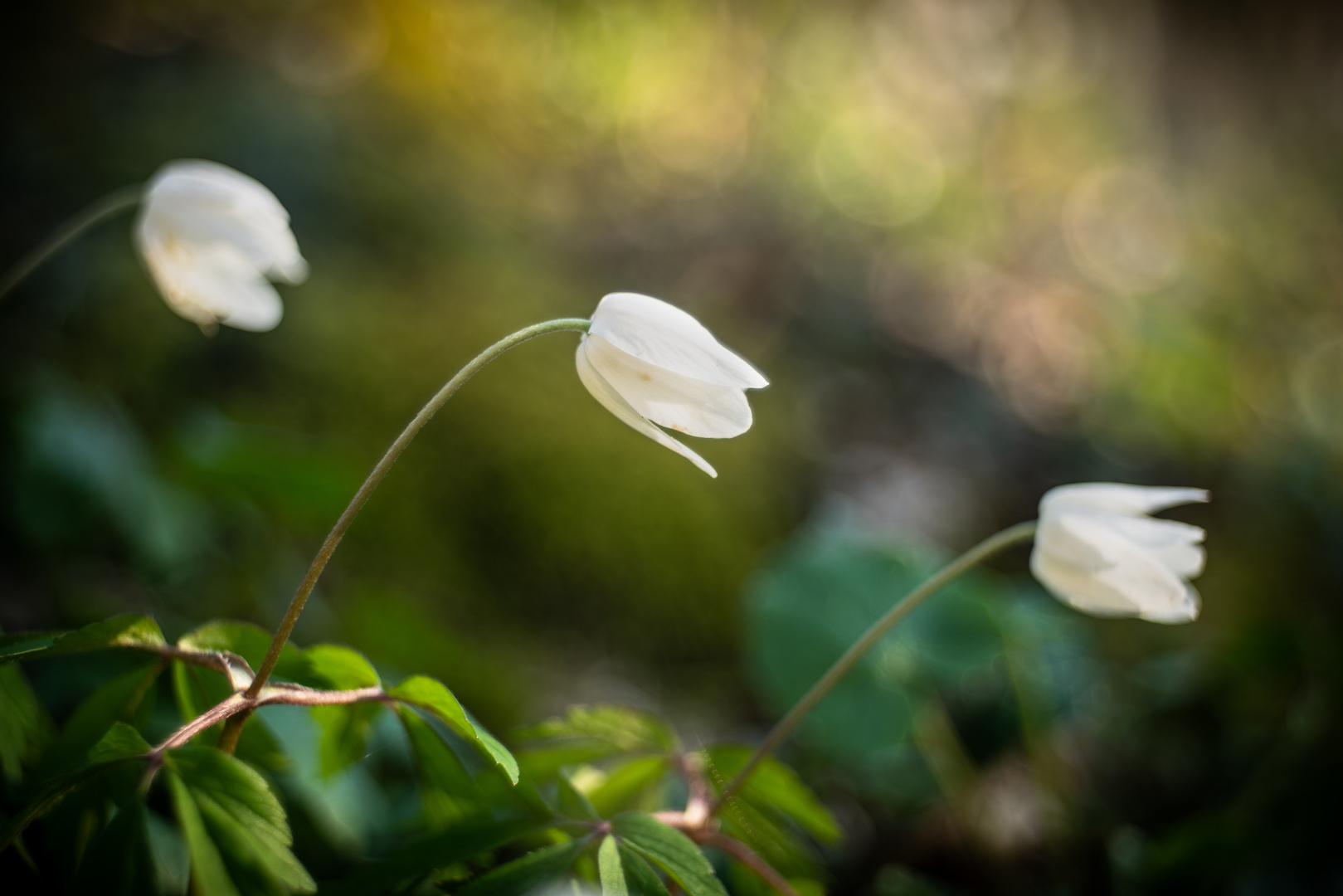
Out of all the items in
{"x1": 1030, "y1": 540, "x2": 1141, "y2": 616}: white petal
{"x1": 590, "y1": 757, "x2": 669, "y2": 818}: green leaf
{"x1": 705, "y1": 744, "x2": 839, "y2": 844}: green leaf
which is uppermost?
{"x1": 1030, "y1": 540, "x2": 1141, "y2": 616}: white petal

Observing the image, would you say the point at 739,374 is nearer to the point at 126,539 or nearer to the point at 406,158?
the point at 126,539

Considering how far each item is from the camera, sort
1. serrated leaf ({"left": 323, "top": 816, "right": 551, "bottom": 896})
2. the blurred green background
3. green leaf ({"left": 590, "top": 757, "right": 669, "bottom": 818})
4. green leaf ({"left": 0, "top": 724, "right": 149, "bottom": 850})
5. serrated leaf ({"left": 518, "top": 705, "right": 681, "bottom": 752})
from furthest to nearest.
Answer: the blurred green background
green leaf ({"left": 590, "top": 757, "right": 669, "bottom": 818})
serrated leaf ({"left": 518, "top": 705, "right": 681, "bottom": 752})
serrated leaf ({"left": 323, "top": 816, "right": 551, "bottom": 896})
green leaf ({"left": 0, "top": 724, "right": 149, "bottom": 850})

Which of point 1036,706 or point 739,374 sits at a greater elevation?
point 739,374

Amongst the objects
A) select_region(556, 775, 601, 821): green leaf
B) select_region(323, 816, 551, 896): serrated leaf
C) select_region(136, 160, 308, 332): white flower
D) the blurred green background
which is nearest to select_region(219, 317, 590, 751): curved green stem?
select_region(323, 816, 551, 896): serrated leaf

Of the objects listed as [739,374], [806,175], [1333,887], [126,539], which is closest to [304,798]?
[126,539]

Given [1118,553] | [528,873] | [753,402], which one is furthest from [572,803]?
[753,402]

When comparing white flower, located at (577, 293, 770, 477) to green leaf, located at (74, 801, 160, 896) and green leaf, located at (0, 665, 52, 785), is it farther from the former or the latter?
green leaf, located at (0, 665, 52, 785)
